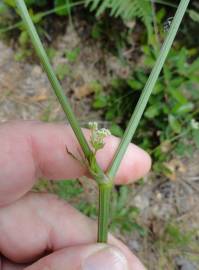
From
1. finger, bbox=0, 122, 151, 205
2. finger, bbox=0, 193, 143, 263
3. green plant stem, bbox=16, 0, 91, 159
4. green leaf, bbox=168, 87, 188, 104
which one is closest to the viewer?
green plant stem, bbox=16, 0, 91, 159

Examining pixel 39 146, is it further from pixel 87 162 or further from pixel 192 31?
pixel 192 31

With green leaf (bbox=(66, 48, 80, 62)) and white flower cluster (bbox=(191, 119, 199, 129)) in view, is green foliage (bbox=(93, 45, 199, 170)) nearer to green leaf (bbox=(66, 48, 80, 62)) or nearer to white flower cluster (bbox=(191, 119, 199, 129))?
white flower cluster (bbox=(191, 119, 199, 129))

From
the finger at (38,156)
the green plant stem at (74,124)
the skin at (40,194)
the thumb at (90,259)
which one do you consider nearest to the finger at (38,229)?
the skin at (40,194)

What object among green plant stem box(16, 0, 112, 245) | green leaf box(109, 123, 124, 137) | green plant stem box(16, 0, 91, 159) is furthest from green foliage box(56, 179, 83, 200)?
green plant stem box(16, 0, 91, 159)

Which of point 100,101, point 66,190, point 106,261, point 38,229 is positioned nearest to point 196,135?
point 100,101

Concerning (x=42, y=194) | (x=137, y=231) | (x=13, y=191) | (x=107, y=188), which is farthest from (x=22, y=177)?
(x=137, y=231)

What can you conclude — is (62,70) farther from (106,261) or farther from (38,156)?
(106,261)

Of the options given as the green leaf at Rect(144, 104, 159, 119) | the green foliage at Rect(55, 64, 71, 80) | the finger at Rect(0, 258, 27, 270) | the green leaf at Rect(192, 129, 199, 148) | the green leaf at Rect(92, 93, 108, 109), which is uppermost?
the green foliage at Rect(55, 64, 71, 80)
